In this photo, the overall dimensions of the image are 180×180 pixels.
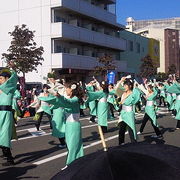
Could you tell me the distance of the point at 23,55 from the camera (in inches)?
989

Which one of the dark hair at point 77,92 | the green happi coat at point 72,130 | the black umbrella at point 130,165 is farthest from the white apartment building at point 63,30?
the black umbrella at point 130,165

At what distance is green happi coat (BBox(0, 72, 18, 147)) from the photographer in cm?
739

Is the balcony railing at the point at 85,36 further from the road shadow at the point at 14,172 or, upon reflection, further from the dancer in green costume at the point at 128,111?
the road shadow at the point at 14,172

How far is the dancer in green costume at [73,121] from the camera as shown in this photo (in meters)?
6.34

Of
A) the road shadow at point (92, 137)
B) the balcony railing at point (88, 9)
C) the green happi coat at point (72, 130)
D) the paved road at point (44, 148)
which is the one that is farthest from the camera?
the balcony railing at point (88, 9)

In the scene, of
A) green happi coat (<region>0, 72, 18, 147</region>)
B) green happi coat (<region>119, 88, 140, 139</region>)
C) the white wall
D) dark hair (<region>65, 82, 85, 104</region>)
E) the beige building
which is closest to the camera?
dark hair (<region>65, 82, 85, 104</region>)

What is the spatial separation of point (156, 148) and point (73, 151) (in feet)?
13.6

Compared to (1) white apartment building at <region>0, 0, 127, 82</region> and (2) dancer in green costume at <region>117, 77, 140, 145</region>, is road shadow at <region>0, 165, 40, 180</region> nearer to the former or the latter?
(2) dancer in green costume at <region>117, 77, 140, 145</region>

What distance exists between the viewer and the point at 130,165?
80.8 inches

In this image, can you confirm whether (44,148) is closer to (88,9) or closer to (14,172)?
(14,172)

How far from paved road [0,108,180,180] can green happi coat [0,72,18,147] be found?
0.57 meters

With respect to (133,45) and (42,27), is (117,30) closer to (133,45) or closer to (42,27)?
(133,45)

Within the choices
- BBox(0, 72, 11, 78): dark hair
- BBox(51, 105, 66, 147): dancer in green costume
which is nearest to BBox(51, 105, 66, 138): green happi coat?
BBox(51, 105, 66, 147): dancer in green costume

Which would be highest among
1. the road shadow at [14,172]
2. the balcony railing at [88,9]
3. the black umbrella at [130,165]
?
the balcony railing at [88,9]
